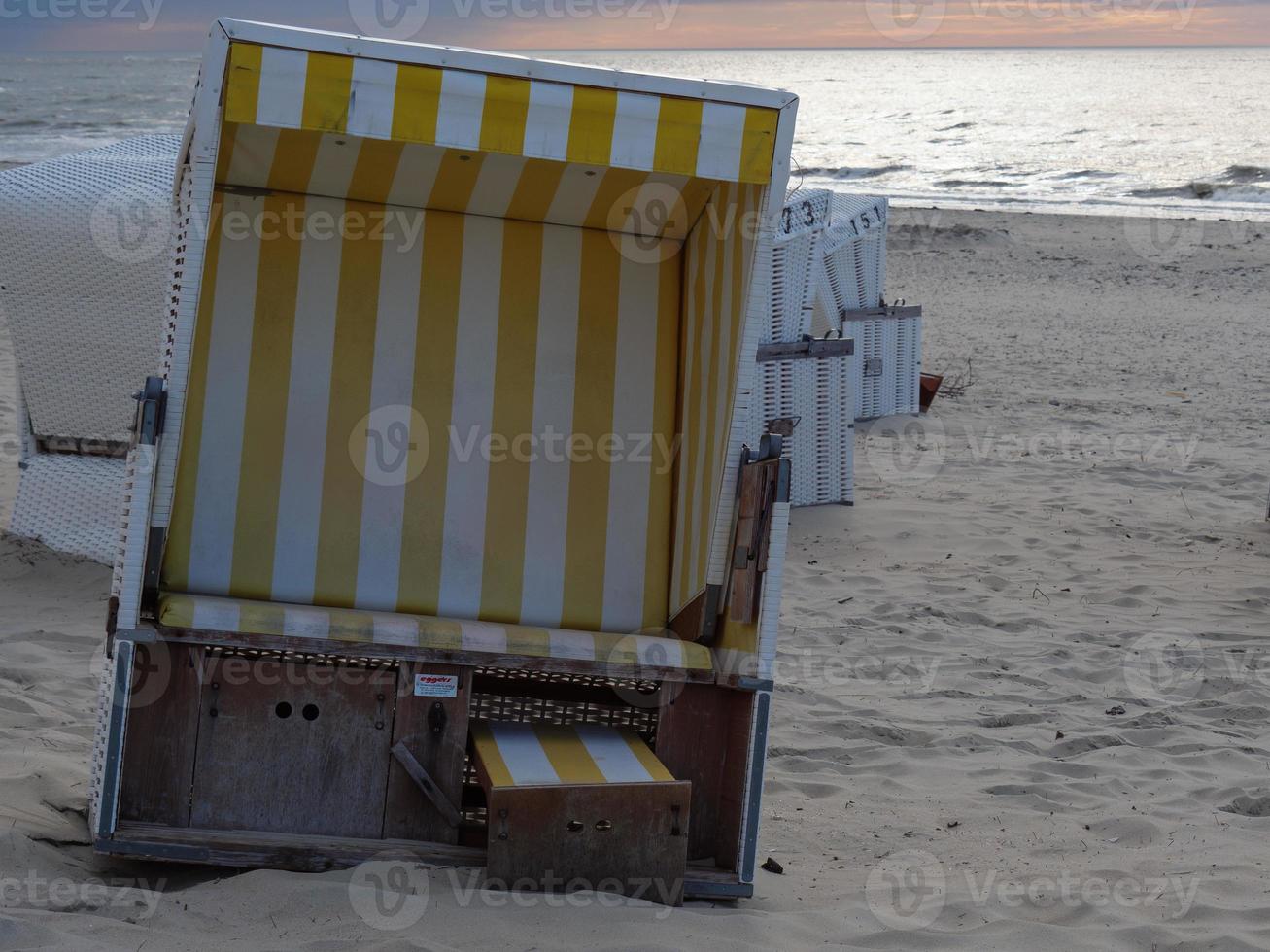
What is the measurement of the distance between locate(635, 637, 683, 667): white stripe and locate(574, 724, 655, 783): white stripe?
0.81 ft

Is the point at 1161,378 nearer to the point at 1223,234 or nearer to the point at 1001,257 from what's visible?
the point at 1001,257

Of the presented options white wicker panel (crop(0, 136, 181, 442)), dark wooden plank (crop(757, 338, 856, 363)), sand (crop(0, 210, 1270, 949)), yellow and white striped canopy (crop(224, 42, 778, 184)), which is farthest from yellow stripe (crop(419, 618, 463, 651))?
dark wooden plank (crop(757, 338, 856, 363))

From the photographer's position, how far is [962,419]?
9.85m

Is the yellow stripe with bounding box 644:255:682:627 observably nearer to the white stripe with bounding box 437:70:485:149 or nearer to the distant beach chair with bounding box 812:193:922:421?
the white stripe with bounding box 437:70:485:149

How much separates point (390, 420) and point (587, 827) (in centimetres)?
158

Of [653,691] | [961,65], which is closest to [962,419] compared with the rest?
[653,691]

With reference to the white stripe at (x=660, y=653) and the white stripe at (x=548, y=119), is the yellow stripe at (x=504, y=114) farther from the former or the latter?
the white stripe at (x=660, y=653)

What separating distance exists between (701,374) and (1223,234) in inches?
789

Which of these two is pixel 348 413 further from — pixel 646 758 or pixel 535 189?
pixel 646 758

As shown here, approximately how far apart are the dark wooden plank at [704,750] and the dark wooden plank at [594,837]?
11.8 inches

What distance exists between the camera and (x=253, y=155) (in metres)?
3.83

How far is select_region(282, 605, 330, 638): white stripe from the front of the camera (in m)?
3.24
